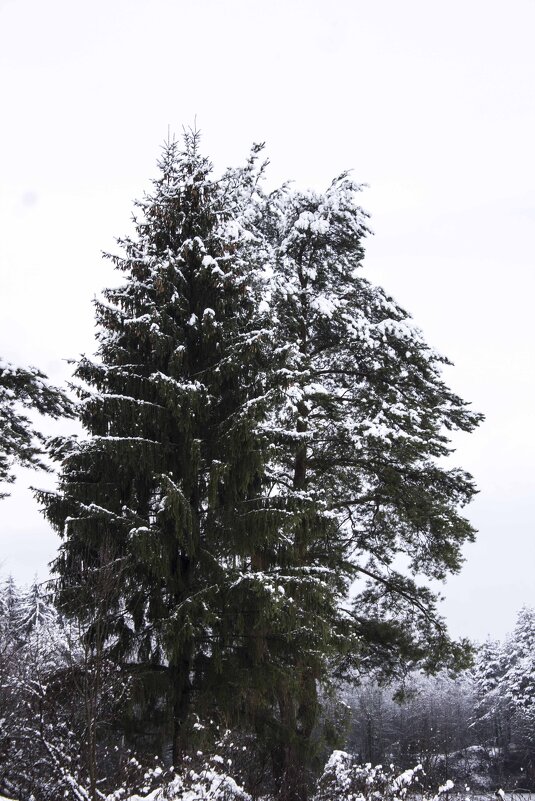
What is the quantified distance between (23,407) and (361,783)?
856 cm

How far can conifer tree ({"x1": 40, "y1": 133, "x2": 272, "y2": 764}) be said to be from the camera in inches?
356

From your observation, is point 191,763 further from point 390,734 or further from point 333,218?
point 390,734

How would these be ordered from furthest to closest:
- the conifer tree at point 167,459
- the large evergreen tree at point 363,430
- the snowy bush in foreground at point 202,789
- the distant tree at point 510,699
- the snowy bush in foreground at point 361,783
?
the distant tree at point 510,699
the large evergreen tree at point 363,430
the conifer tree at point 167,459
the snowy bush in foreground at point 361,783
the snowy bush in foreground at point 202,789

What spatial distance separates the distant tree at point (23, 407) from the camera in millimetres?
11727

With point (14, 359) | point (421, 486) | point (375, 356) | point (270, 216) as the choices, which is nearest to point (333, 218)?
point (270, 216)

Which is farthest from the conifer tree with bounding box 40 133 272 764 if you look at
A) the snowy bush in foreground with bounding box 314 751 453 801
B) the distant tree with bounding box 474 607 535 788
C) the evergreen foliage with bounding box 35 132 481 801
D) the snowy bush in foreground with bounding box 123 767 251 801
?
the distant tree with bounding box 474 607 535 788

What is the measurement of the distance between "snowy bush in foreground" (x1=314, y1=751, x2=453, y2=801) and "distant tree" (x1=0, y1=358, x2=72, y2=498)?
6899mm

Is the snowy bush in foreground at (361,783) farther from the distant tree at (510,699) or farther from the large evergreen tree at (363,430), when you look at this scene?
→ the distant tree at (510,699)

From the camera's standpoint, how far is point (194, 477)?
999 centimetres

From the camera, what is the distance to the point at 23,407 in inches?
490

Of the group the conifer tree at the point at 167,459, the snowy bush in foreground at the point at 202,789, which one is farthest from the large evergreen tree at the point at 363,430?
the snowy bush in foreground at the point at 202,789

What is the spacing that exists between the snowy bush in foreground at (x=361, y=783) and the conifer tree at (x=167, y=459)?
2.09 meters

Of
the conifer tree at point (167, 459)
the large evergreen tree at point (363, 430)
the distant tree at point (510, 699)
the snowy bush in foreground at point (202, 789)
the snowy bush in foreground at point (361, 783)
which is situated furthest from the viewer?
the distant tree at point (510, 699)

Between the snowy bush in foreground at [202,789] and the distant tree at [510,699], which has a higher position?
the distant tree at [510,699]
